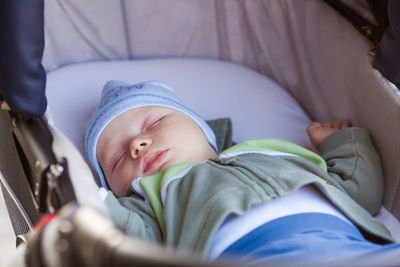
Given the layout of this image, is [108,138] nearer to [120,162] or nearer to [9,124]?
[120,162]

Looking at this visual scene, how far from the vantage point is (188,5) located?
139cm

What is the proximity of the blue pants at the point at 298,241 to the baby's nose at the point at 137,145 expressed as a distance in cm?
30

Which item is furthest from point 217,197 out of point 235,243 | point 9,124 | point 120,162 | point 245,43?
point 245,43

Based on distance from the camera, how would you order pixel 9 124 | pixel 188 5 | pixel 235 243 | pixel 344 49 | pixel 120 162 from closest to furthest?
pixel 235 243
pixel 9 124
pixel 120 162
pixel 344 49
pixel 188 5

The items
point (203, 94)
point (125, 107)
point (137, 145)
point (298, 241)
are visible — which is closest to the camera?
point (298, 241)

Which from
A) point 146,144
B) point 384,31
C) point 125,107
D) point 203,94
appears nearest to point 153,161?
point 146,144

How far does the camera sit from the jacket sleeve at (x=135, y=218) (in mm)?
773

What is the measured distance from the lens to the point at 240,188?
2.58 ft

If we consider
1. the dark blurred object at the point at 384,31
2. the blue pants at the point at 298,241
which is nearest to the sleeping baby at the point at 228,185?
the blue pants at the point at 298,241

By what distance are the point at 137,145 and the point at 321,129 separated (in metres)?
0.46

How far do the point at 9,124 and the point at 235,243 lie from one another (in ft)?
1.53

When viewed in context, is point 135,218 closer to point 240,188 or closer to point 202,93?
point 240,188

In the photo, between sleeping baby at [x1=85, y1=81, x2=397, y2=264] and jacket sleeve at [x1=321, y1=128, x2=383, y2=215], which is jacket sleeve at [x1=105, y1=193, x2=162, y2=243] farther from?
jacket sleeve at [x1=321, y1=128, x2=383, y2=215]

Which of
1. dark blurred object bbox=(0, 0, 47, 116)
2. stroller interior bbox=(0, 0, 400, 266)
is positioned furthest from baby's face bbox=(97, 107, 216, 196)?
dark blurred object bbox=(0, 0, 47, 116)
